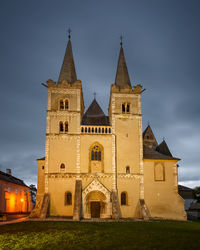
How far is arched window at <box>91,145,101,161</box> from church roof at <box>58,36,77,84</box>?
895 centimetres

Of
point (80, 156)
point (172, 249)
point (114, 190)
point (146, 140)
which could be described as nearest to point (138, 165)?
point (114, 190)

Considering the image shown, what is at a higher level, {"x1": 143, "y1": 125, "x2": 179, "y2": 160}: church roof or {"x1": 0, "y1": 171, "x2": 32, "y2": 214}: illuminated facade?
{"x1": 143, "y1": 125, "x2": 179, "y2": 160}: church roof

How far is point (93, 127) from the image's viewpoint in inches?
1163

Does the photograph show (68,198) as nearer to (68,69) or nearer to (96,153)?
(96,153)

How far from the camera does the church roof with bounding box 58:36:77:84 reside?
3148cm

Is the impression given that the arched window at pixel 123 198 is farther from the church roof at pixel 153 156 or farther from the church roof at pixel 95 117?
the church roof at pixel 95 117

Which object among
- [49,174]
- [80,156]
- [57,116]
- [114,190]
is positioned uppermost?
[57,116]

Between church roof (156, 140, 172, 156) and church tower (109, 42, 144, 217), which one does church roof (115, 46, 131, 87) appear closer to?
church tower (109, 42, 144, 217)

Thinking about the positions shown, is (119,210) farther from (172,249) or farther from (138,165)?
(172,249)

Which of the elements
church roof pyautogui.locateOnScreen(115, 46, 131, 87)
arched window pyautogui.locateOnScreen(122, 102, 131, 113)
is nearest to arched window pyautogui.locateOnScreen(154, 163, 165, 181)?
arched window pyautogui.locateOnScreen(122, 102, 131, 113)

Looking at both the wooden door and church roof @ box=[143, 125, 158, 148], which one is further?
church roof @ box=[143, 125, 158, 148]

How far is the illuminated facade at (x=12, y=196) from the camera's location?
33.0m

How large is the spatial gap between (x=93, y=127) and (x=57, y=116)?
447 cm

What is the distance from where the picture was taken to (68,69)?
32.2 meters
